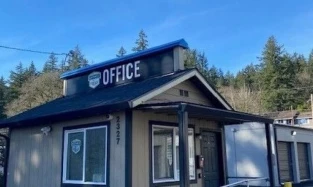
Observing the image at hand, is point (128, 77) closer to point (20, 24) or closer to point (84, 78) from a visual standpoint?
point (84, 78)

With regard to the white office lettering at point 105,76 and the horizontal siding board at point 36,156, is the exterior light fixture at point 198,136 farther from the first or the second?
the white office lettering at point 105,76

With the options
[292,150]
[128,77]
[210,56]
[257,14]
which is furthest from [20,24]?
[210,56]

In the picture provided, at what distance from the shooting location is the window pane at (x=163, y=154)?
8852mm

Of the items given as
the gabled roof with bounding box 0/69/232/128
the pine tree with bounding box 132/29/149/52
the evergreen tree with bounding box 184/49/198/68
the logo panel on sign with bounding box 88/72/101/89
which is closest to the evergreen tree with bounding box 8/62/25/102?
the pine tree with bounding box 132/29/149/52

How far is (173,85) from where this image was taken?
30.2 feet

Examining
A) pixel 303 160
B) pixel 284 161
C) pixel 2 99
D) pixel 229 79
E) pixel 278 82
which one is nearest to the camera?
pixel 284 161

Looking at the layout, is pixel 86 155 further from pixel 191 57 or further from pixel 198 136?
pixel 191 57

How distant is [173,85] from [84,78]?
15.2ft

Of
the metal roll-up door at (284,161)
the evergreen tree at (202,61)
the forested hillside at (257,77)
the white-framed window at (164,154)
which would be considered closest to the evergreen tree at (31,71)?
the forested hillside at (257,77)

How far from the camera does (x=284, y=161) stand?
19.6 metres

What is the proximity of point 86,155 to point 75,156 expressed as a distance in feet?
1.69

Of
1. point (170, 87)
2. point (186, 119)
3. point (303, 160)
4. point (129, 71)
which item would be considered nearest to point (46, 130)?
point (129, 71)

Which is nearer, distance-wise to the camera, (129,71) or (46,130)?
(46,130)

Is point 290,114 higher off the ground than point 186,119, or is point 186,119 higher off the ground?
point 290,114
